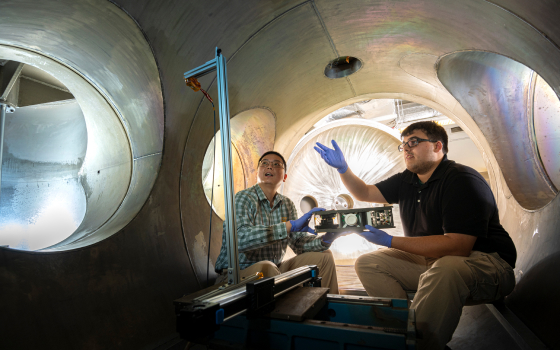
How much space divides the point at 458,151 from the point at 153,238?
6.71 metres

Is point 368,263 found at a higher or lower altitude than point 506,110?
lower

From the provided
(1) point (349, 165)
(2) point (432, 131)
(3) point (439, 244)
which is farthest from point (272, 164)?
(1) point (349, 165)

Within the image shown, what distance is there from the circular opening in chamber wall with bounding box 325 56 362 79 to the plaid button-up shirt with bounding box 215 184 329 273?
142 cm

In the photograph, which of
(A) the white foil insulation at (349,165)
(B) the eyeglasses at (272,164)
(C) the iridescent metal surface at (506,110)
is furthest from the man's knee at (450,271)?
(A) the white foil insulation at (349,165)

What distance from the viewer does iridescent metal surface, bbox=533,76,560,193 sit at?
2117 mm

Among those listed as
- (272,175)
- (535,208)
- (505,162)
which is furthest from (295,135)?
(535,208)

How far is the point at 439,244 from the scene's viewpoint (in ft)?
5.29

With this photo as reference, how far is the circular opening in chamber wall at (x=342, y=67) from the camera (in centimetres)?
295

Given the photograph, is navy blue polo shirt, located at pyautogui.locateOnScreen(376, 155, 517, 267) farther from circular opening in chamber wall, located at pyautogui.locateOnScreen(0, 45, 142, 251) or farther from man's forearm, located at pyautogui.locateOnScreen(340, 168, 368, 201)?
circular opening in chamber wall, located at pyautogui.locateOnScreen(0, 45, 142, 251)

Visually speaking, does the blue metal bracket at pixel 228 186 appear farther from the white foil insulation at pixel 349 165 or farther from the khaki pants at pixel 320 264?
the white foil insulation at pixel 349 165

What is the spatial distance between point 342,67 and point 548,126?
1715 millimetres

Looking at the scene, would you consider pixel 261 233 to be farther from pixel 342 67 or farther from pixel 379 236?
pixel 342 67

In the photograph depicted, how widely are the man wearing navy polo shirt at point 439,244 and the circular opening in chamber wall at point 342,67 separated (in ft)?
3.68

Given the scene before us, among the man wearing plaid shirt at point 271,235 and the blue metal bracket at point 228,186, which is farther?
the man wearing plaid shirt at point 271,235
